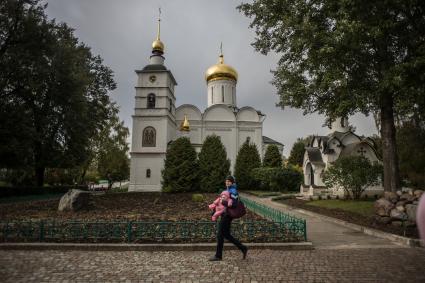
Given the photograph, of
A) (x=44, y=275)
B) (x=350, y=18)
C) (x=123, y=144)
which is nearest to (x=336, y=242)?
(x=44, y=275)

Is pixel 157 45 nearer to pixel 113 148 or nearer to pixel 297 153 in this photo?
pixel 113 148

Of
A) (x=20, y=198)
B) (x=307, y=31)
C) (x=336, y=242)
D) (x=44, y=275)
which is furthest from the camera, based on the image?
(x=20, y=198)

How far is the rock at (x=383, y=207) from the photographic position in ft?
38.1

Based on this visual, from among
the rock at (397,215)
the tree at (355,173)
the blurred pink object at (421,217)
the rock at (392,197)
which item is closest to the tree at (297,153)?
the tree at (355,173)

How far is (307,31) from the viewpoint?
1378 cm

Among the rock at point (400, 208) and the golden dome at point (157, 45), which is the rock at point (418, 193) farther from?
the golden dome at point (157, 45)

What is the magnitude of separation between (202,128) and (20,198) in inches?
909

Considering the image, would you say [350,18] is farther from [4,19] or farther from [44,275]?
[4,19]

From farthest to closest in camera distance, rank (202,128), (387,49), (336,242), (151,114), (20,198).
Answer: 1. (202,128)
2. (151,114)
3. (20,198)
4. (387,49)
5. (336,242)

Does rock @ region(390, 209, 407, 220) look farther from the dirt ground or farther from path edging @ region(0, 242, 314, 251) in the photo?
path edging @ region(0, 242, 314, 251)

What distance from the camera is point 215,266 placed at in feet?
21.6

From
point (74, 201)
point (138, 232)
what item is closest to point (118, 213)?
point (74, 201)

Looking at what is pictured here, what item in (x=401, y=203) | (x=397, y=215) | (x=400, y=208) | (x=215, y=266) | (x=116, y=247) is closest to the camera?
(x=215, y=266)

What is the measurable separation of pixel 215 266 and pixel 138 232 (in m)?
2.90
